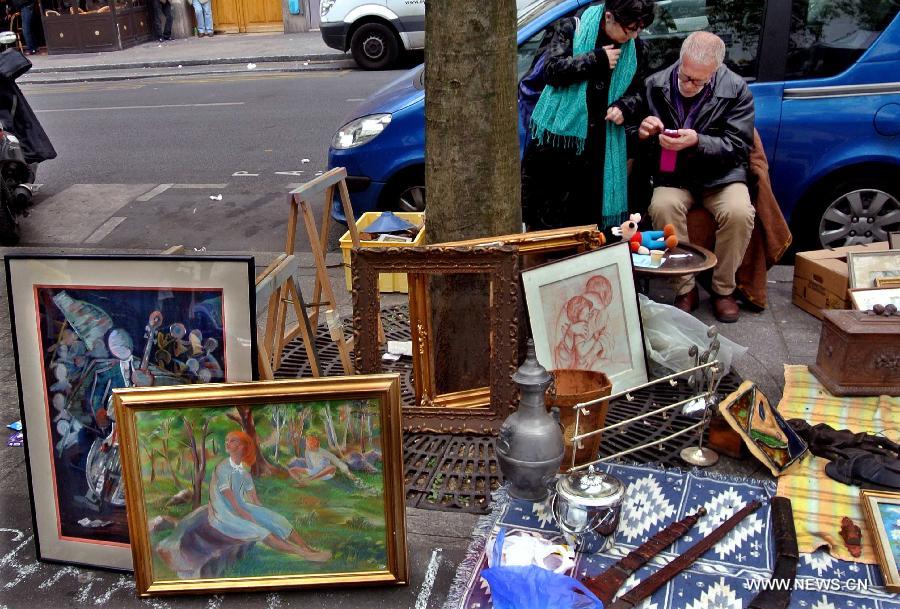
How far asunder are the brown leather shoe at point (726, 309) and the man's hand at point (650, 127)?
0.95 metres

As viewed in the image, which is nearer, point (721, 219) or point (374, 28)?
point (721, 219)

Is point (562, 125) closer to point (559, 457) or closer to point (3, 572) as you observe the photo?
point (559, 457)

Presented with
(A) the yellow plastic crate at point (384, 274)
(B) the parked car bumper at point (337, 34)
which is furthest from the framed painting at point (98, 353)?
(B) the parked car bumper at point (337, 34)

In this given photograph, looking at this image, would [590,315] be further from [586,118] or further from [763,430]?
[586,118]

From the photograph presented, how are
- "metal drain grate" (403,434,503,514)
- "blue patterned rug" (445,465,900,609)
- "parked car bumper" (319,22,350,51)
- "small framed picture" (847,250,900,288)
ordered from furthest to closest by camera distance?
"parked car bumper" (319,22,350,51) → "small framed picture" (847,250,900,288) → "metal drain grate" (403,434,503,514) → "blue patterned rug" (445,465,900,609)

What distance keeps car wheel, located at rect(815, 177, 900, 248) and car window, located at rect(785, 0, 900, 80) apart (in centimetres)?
69

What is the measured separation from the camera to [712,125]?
14.5 ft

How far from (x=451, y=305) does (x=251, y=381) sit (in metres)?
1.23

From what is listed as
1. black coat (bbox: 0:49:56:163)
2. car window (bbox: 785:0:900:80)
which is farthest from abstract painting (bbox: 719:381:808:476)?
black coat (bbox: 0:49:56:163)

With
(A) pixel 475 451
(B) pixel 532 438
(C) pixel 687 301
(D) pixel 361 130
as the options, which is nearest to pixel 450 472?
(A) pixel 475 451

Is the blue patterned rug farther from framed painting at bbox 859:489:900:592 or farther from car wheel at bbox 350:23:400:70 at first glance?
car wheel at bbox 350:23:400:70

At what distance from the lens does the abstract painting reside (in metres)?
3.07

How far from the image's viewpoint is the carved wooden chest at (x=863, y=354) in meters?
3.49
